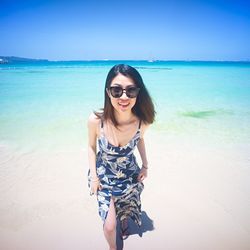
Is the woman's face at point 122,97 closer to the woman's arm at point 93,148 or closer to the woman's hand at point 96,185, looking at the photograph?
the woman's arm at point 93,148

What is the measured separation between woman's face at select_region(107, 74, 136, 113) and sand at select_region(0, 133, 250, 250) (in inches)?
63.2

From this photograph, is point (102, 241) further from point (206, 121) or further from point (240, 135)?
point (206, 121)

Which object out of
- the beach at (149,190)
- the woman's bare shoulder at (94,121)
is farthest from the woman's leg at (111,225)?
the woman's bare shoulder at (94,121)

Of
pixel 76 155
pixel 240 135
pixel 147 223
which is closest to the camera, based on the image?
pixel 147 223

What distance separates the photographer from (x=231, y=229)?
273cm

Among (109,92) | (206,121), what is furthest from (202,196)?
(206,121)

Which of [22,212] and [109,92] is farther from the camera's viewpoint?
[22,212]

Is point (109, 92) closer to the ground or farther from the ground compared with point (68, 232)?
farther from the ground

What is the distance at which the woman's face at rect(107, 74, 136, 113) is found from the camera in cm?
208

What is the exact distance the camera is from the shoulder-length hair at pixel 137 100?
6.86 feet

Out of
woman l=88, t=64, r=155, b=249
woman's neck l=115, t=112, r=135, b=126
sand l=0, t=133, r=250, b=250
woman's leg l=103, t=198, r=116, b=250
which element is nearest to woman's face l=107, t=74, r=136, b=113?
woman l=88, t=64, r=155, b=249

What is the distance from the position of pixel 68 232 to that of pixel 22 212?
752mm

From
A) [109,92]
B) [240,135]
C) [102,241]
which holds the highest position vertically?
[109,92]

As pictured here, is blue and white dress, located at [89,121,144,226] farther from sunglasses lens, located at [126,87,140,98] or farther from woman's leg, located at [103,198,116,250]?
sunglasses lens, located at [126,87,140,98]
